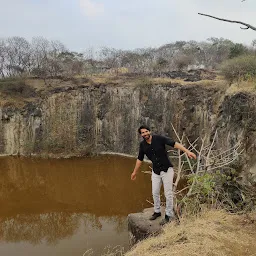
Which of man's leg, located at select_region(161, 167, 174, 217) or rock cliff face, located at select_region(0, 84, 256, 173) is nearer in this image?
man's leg, located at select_region(161, 167, 174, 217)

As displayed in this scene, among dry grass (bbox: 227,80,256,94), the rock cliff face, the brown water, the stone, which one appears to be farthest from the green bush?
the stone

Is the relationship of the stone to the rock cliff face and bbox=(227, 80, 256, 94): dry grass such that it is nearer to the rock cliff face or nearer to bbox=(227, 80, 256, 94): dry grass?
bbox=(227, 80, 256, 94): dry grass

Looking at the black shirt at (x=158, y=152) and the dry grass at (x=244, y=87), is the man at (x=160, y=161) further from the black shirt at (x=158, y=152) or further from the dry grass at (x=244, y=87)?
the dry grass at (x=244, y=87)

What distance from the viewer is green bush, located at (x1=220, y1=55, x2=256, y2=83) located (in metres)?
11.9

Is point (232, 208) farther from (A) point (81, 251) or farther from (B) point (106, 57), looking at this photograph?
(B) point (106, 57)

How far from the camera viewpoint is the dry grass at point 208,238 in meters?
4.06

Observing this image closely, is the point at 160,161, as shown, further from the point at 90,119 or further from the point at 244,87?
the point at 90,119

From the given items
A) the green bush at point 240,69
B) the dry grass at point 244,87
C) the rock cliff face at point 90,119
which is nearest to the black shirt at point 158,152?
the dry grass at point 244,87

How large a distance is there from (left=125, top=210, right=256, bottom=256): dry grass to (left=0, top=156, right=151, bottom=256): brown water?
374cm

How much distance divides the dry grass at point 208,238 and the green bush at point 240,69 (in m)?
7.49

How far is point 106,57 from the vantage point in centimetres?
3095

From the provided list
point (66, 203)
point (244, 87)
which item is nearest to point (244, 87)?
point (244, 87)

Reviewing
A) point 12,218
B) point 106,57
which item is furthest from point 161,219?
point 106,57

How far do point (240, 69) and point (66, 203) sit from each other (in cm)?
837
